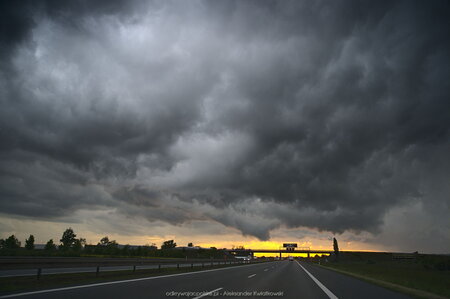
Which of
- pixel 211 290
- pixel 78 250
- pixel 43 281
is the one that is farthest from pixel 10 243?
pixel 211 290

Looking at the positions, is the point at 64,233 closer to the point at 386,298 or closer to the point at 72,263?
the point at 72,263

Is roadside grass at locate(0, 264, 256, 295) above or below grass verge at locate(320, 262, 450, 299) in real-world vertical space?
above

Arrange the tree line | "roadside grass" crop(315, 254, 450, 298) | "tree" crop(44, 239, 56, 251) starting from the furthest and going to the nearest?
"tree" crop(44, 239, 56, 251) < the tree line < "roadside grass" crop(315, 254, 450, 298)

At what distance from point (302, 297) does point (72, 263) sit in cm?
1185

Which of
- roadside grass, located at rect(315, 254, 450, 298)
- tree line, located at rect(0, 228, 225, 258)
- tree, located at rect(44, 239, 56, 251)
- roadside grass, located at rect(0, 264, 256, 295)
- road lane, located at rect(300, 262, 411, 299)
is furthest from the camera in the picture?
tree, located at rect(44, 239, 56, 251)

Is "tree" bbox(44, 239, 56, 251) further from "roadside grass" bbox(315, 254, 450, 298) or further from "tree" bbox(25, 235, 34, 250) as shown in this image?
"roadside grass" bbox(315, 254, 450, 298)

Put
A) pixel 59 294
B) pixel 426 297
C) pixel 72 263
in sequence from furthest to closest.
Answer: pixel 72 263
pixel 426 297
pixel 59 294

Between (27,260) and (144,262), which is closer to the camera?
(27,260)

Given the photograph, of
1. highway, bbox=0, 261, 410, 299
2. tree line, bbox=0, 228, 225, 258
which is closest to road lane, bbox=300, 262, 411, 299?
highway, bbox=0, 261, 410, 299

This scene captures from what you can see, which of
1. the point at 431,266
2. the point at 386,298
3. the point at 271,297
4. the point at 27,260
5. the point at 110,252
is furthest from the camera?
the point at 110,252

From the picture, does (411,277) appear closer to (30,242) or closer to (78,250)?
(78,250)

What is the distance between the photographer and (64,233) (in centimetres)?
15525

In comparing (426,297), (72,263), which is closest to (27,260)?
(72,263)

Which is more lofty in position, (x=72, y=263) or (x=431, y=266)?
(x=72, y=263)
